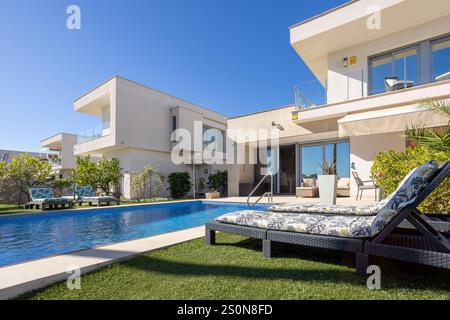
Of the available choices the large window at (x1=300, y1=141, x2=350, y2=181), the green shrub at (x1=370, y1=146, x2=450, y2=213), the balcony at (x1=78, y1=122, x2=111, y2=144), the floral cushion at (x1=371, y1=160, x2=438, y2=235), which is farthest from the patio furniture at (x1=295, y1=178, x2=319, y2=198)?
the balcony at (x1=78, y1=122, x2=111, y2=144)

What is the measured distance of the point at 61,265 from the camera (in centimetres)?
329

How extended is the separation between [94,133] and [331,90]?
19.4 m

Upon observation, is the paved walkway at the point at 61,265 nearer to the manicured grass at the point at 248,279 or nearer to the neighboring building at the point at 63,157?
the manicured grass at the point at 248,279

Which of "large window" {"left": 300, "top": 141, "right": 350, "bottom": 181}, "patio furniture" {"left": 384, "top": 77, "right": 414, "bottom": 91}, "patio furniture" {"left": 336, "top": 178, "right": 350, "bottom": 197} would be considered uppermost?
"patio furniture" {"left": 384, "top": 77, "right": 414, "bottom": 91}

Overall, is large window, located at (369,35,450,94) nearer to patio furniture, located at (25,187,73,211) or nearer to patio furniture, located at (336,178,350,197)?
patio furniture, located at (336,178,350,197)

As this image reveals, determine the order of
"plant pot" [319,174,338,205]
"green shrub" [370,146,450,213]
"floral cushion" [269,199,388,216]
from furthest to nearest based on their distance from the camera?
"plant pot" [319,174,338,205] < "green shrub" [370,146,450,213] < "floral cushion" [269,199,388,216]

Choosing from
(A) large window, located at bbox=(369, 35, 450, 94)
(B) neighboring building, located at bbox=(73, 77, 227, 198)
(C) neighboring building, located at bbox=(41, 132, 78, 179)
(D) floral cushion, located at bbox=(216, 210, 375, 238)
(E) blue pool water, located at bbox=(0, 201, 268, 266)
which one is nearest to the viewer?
(D) floral cushion, located at bbox=(216, 210, 375, 238)

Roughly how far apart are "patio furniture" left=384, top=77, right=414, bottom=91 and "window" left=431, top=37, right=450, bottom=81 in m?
0.82

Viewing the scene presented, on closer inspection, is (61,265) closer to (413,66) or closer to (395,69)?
(395,69)

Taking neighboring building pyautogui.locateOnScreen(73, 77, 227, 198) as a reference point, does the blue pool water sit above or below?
below

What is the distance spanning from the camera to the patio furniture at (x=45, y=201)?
453 inches

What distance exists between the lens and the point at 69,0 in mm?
8414

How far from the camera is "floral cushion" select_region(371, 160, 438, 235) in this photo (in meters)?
2.72
